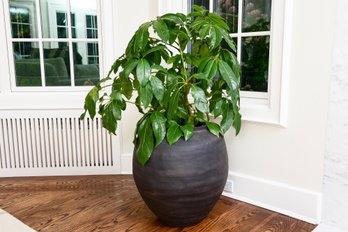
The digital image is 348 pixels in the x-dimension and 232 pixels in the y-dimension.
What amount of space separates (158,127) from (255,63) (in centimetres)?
101

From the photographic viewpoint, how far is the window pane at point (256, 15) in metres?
2.17

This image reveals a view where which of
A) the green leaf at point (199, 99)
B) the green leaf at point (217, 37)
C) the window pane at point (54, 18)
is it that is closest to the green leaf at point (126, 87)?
the green leaf at point (199, 99)

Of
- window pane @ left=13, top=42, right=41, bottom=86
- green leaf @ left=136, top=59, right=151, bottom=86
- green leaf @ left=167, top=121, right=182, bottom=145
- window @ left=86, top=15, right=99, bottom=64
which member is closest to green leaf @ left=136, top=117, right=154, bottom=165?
green leaf @ left=167, top=121, right=182, bottom=145

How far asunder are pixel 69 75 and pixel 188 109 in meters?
1.45

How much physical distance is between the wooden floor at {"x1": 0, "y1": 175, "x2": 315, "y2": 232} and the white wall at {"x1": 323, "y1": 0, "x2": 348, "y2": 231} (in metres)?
0.18

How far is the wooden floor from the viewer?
197 centimetres

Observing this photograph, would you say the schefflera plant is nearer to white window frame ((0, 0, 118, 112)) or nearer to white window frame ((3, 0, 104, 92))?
white window frame ((0, 0, 118, 112))

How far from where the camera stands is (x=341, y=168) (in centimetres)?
187

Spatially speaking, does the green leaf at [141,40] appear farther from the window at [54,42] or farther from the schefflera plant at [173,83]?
the window at [54,42]

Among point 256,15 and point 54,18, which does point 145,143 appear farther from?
point 54,18

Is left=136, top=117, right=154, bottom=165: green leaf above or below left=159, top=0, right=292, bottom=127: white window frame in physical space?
below

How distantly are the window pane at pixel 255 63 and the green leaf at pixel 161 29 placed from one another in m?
0.82

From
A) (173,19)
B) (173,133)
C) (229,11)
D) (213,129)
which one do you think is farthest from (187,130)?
(229,11)

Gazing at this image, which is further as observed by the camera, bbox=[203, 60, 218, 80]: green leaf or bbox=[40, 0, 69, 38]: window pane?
bbox=[40, 0, 69, 38]: window pane
